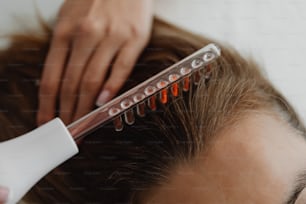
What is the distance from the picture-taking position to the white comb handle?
18.8 inches

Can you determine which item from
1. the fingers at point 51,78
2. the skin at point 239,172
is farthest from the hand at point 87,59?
the skin at point 239,172

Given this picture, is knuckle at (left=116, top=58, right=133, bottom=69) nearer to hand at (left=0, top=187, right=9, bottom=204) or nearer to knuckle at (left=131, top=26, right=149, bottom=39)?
knuckle at (left=131, top=26, right=149, bottom=39)

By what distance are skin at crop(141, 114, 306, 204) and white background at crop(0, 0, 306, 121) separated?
0.06m

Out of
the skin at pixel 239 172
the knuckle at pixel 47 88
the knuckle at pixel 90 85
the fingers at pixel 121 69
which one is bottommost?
the skin at pixel 239 172

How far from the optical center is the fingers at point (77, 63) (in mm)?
532

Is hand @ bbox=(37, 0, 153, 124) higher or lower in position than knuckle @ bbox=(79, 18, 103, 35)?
lower

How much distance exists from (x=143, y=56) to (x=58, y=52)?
0.09 metres

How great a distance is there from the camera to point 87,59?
53cm

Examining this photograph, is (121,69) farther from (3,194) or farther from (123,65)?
(3,194)

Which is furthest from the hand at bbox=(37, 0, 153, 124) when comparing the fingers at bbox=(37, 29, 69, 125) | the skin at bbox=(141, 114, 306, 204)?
the skin at bbox=(141, 114, 306, 204)

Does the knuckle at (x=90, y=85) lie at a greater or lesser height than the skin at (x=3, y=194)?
greater

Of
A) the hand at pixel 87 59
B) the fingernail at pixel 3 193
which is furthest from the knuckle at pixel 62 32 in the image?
the fingernail at pixel 3 193

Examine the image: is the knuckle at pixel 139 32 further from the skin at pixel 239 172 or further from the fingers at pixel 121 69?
the skin at pixel 239 172

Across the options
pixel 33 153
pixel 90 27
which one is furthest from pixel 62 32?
pixel 33 153
